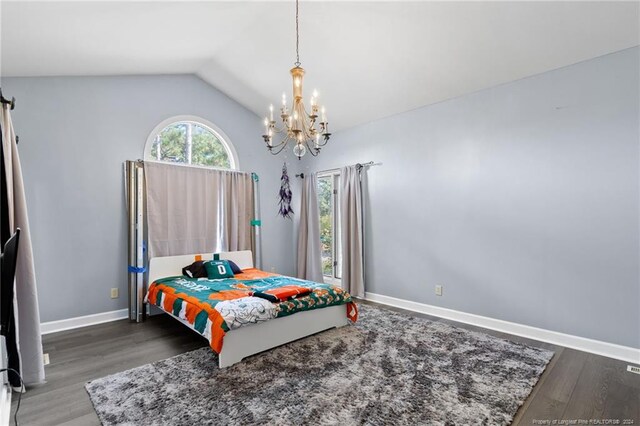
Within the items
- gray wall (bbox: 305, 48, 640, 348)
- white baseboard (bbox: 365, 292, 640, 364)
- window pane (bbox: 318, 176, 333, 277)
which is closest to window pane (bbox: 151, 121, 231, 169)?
window pane (bbox: 318, 176, 333, 277)

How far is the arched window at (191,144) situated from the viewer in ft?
14.2

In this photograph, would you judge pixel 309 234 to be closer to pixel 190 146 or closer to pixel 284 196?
pixel 284 196

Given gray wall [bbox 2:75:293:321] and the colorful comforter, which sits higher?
gray wall [bbox 2:75:293:321]

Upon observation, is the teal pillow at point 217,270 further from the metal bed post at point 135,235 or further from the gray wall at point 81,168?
the gray wall at point 81,168

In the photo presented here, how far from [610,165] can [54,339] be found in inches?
223

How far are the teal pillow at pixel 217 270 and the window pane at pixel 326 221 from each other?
1.82 meters

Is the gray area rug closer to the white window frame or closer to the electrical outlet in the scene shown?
the electrical outlet

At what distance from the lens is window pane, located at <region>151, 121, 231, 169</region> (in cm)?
438

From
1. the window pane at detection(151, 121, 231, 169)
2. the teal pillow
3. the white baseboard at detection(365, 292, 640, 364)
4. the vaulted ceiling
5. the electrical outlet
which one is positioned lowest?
the electrical outlet

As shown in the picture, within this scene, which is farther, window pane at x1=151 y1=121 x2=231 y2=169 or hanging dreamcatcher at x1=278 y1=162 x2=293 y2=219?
hanging dreamcatcher at x1=278 y1=162 x2=293 y2=219

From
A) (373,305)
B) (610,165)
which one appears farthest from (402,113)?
(373,305)

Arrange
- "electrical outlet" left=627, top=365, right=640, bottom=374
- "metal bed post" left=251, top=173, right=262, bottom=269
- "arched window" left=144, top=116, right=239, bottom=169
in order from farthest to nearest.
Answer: "metal bed post" left=251, top=173, right=262, bottom=269, "arched window" left=144, top=116, right=239, bottom=169, "electrical outlet" left=627, top=365, right=640, bottom=374

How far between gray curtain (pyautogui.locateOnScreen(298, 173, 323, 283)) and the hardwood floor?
242cm

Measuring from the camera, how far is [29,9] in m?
2.23
